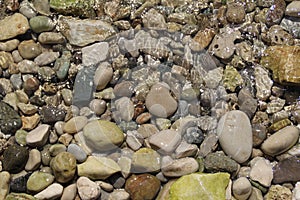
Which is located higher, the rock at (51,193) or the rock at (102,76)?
the rock at (102,76)

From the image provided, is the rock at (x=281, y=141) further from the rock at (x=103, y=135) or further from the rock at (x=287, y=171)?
the rock at (x=103, y=135)

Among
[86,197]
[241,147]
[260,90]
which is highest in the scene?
[260,90]

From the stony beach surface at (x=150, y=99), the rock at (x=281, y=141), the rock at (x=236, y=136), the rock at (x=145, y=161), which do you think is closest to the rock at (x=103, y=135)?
the stony beach surface at (x=150, y=99)

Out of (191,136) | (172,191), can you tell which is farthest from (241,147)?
(172,191)

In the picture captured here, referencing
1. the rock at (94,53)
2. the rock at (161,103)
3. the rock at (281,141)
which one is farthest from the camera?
the rock at (94,53)

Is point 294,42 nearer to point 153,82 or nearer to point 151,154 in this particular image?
point 153,82

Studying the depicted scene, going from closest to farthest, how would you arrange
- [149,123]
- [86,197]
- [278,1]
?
[86,197] → [149,123] → [278,1]
